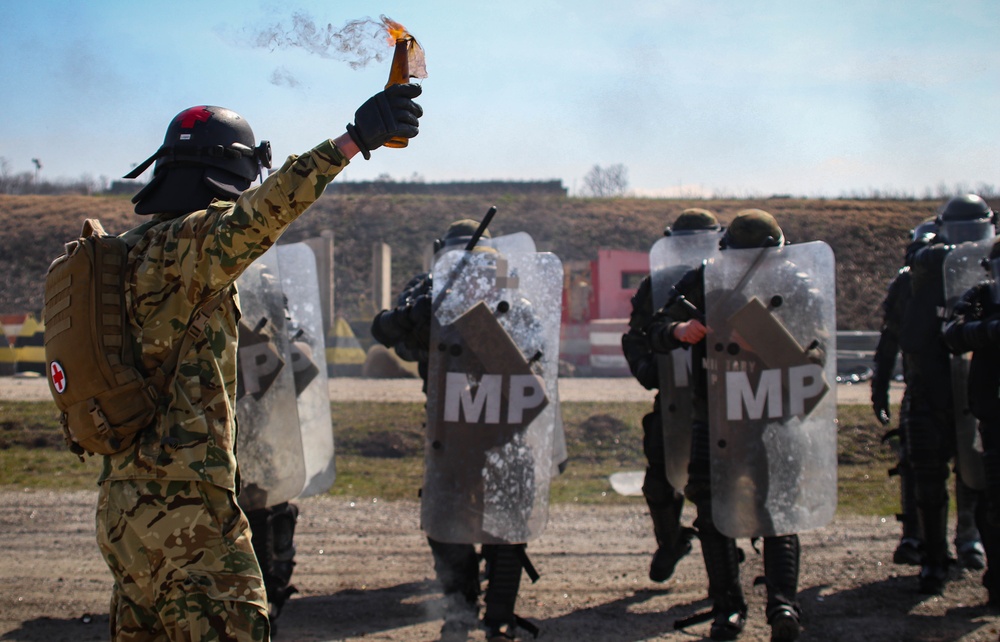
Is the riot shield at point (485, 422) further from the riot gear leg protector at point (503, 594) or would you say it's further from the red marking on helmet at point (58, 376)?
the red marking on helmet at point (58, 376)

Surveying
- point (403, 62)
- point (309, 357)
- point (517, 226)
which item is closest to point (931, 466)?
point (309, 357)

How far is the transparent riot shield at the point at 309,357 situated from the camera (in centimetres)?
504

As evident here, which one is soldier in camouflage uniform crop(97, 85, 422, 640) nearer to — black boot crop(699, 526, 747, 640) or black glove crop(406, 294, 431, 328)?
black glove crop(406, 294, 431, 328)

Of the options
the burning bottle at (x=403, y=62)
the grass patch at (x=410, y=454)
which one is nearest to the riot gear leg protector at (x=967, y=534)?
the grass patch at (x=410, y=454)

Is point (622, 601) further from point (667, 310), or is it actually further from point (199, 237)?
point (199, 237)

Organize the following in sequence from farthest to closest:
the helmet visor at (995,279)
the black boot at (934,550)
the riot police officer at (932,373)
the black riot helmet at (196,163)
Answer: the riot police officer at (932,373), the black boot at (934,550), the helmet visor at (995,279), the black riot helmet at (196,163)

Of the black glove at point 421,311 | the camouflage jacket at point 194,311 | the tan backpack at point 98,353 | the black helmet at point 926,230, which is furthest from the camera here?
the black helmet at point 926,230

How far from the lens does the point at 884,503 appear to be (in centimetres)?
766

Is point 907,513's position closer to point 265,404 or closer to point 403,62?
point 265,404

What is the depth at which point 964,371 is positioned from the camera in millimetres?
5434

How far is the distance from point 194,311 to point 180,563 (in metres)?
0.68

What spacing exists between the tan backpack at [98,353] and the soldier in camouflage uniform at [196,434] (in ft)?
0.11

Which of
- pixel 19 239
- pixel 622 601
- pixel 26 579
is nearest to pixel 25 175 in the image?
pixel 19 239

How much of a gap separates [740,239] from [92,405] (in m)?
3.25
